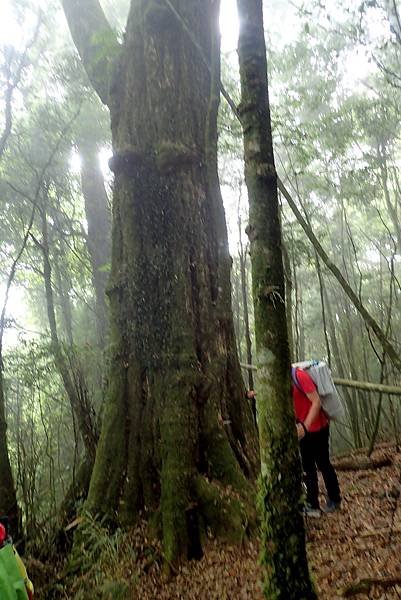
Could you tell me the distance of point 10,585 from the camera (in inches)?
83.8

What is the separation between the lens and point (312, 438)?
14.1 ft

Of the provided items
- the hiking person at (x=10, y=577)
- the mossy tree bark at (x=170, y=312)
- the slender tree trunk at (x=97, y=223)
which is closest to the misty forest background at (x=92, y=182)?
the slender tree trunk at (x=97, y=223)

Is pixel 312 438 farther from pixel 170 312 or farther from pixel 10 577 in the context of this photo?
pixel 10 577

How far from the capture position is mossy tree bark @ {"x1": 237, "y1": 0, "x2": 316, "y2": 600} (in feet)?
7.57

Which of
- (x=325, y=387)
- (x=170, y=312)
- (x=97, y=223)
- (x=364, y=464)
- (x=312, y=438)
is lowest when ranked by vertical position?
(x=364, y=464)

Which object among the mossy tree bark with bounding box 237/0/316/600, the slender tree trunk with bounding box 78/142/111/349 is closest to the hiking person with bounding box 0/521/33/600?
the mossy tree bark with bounding box 237/0/316/600

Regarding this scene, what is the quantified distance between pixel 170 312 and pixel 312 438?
160 cm

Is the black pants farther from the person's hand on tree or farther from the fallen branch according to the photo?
the fallen branch

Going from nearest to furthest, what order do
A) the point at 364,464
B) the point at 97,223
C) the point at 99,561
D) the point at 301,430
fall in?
the point at 99,561, the point at 301,430, the point at 364,464, the point at 97,223

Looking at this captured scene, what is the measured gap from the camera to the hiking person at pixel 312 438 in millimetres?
4086

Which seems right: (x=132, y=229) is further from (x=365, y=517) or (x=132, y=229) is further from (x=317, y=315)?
(x=317, y=315)

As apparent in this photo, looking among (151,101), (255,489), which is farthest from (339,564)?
(151,101)

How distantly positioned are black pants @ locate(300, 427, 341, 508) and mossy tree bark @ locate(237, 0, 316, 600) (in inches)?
78.5

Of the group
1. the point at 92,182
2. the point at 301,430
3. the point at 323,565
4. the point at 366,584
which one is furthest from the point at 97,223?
the point at 366,584
